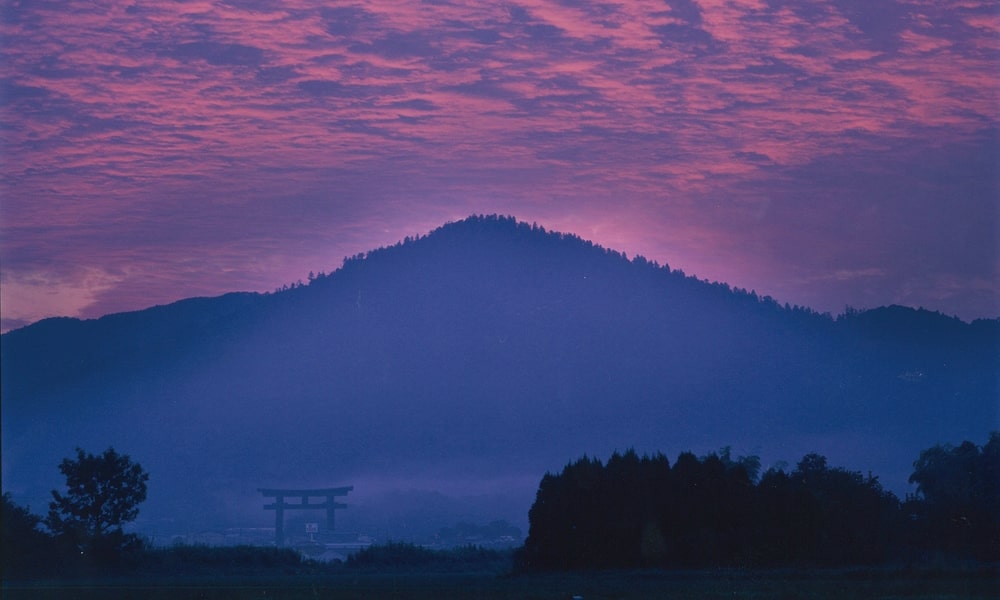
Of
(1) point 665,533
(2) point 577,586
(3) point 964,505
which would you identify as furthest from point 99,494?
(3) point 964,505

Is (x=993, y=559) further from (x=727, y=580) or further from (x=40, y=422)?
(x=40, y=422)

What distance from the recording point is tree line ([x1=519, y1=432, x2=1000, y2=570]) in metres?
48.7

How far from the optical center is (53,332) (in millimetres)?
142750

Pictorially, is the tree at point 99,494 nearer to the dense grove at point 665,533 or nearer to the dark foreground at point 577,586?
the dense grove at point 665,533

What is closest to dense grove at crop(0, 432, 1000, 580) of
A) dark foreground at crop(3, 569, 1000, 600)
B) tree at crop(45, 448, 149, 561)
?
tree at crop(45, 448, 149, 561)

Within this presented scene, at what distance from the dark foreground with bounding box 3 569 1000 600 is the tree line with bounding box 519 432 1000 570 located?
3958 mm

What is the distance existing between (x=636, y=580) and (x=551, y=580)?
10.7 feet

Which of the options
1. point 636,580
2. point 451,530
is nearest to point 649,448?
point 451,530

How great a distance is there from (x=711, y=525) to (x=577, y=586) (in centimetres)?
1356

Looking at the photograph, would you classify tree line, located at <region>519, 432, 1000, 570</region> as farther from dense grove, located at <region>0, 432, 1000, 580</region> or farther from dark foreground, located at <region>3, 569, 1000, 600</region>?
dark foreground, located at <region>3, 569, 1000, 600</region>

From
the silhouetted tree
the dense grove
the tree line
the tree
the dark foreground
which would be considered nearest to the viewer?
the dark foreground

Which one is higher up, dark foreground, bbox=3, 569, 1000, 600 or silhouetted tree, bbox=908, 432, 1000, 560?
silhouetted tree, bbox=908, 432, 1000, 560

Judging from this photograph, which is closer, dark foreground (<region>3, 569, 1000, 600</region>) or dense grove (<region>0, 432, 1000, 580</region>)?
dark foreground (<region>3, 569, 1000, 600</region>)

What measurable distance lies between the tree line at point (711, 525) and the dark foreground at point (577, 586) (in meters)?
3.96
